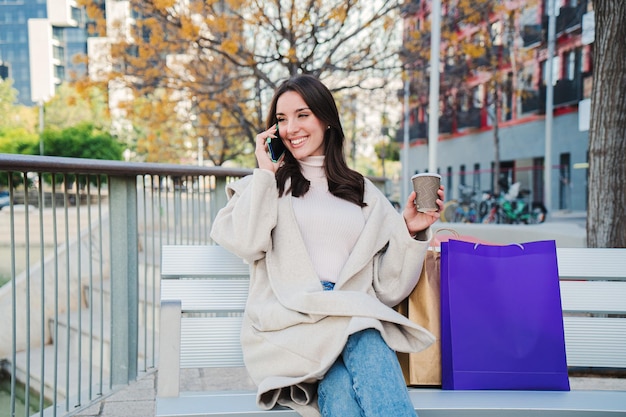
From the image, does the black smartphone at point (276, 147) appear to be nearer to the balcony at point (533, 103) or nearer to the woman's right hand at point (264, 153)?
the woman's right hand at point (264, 153)

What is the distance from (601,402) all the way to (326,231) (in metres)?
1.11

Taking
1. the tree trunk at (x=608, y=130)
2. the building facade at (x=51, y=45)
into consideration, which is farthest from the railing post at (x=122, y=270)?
the building facade at (x=51, y=45)

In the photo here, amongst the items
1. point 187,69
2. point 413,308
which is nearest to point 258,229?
point 413,308

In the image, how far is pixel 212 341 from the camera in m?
2.59

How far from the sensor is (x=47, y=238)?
10.7 m

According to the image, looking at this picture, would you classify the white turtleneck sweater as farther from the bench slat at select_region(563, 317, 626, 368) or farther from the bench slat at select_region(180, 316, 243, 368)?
the bench slat at select_region(563, 317, 626, 368)

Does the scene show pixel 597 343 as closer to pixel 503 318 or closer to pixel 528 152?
pixel 503 318

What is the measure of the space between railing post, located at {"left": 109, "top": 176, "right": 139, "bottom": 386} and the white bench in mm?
1071

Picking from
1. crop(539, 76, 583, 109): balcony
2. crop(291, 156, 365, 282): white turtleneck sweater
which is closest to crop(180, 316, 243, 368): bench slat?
crop(291, 156, 365, 282): white turtleneck sweater

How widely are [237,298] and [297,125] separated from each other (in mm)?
733

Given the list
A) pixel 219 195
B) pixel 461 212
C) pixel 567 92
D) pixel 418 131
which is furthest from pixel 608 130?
pixel 418 131

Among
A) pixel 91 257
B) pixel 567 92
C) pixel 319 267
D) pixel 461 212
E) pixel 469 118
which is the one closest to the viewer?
pixel 319 267

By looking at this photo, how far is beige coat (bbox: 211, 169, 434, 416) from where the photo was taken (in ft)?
7.42

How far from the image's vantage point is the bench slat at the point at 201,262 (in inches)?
104
